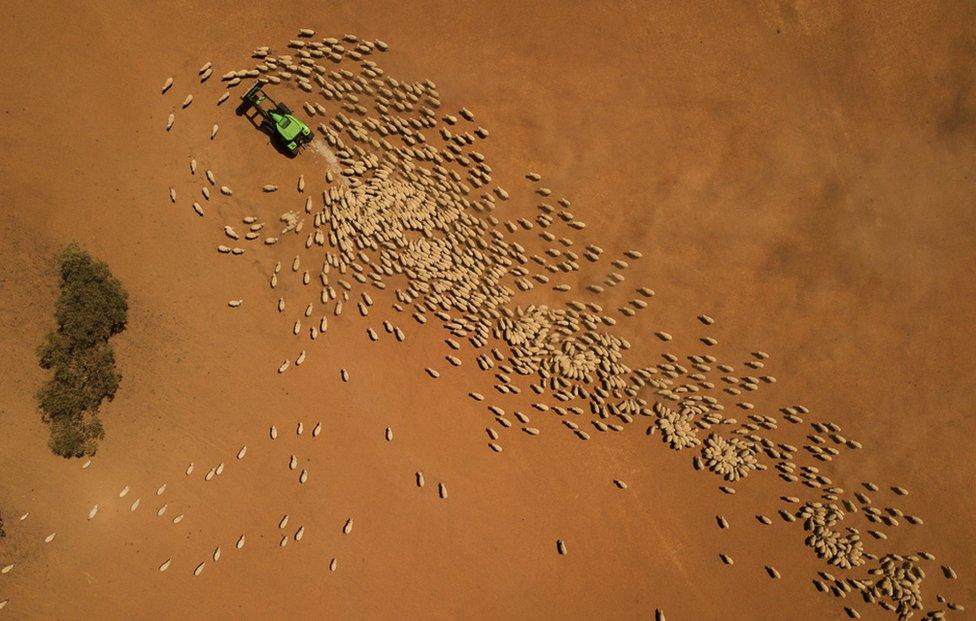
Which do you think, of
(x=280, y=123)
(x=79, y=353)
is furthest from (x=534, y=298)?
(x=79, y=353)

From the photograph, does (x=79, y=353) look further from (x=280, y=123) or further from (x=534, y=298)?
(x=534, y=298)

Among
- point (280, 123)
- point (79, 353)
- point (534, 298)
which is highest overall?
point (280, 123)

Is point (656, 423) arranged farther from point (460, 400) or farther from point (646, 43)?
point (646, 43)

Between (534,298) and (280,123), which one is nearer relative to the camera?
(280,123)

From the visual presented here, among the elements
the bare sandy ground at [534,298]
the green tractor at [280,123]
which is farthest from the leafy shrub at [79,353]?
the green tractor at [280,123]

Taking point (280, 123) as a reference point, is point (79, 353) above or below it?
below
